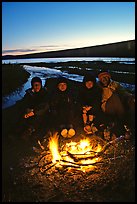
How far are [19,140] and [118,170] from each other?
259 cm

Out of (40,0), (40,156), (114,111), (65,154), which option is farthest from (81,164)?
(40,0)

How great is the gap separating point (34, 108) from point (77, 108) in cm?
110

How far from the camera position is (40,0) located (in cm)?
618

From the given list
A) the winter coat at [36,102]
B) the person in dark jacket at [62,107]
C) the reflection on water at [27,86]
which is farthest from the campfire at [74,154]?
the reflection on water at [27,86]

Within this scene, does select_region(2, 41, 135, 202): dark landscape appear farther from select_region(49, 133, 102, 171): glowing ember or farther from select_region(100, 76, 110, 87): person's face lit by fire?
select_region(100, 76, 110, 87): person's face lit by fire

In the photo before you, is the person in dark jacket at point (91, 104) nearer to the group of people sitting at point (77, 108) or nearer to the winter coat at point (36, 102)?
the group of people sitting at point (77, 108)

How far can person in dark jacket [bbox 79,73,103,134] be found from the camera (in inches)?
244

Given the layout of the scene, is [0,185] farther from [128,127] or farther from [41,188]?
[128,127]

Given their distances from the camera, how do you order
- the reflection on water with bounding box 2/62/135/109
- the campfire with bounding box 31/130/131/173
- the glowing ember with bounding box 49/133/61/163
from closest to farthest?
1. the campfire with bounding box 31/130/131/173
2. the glowing ember with bounding box 49/133/61/163
3. the reflection on water with bounding box 2/62/135/109

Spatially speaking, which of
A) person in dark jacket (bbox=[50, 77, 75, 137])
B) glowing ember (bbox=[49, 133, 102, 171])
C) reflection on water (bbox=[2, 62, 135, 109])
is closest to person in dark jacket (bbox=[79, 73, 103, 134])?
person in dark jacket (bbox=[50, 77, 75, 137])

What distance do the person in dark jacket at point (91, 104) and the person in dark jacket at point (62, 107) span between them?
1.16 ft

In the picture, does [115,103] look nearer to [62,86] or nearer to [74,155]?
[62,86]

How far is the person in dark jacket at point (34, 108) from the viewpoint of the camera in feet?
20.1

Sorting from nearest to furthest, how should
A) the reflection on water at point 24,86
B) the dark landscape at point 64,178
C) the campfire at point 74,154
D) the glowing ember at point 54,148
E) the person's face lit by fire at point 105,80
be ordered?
1. the dark landscape at point 64,178
2. the campfire at point 74,154
3. the glowing ember at point 54,148
4. the person's face lit by fire at point 105,80
5. the reflection on water at point 24,86
